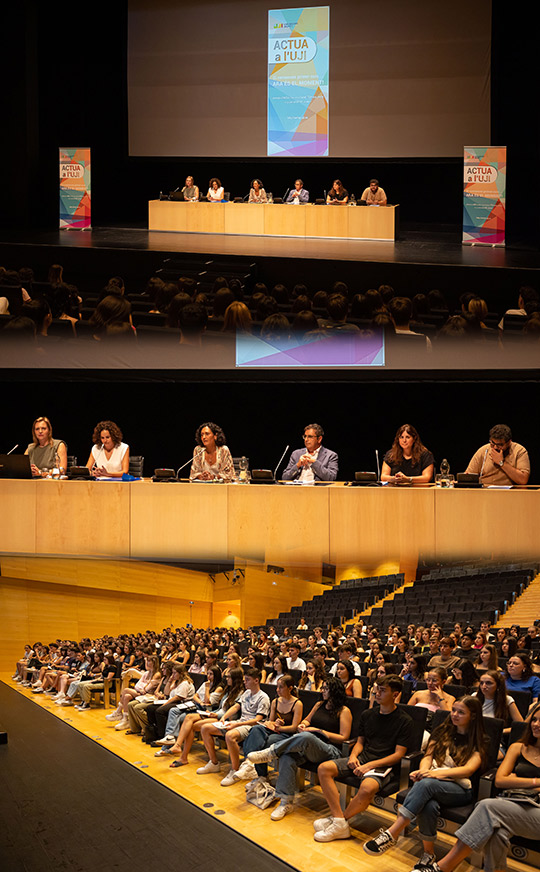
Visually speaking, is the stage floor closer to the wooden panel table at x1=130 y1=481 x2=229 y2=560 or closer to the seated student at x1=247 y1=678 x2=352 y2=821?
the wooden panel table at x1=130 y1=481 x2=229 y2=560

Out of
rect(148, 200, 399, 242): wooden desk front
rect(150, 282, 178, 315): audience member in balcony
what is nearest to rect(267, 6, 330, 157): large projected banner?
rect(148, 200, 399, 242): wooden desk front

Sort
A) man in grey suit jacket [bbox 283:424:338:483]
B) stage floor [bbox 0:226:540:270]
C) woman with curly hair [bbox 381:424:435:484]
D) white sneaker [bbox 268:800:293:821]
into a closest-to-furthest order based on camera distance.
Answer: white sneaker [bbox 268:800:293:821], woman with curly hair [bbox 381:424:435:484], man in grey suit jacket [bbox 283:424:338:483], stage floor [bbox 0:226:540:270]

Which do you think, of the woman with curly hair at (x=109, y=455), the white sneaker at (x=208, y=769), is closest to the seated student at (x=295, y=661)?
the white sneaker at (x=208, y=769)

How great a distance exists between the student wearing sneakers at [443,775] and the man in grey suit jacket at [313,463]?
7.45 feet

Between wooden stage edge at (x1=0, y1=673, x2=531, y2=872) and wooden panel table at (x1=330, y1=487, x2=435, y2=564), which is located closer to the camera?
wooden stage edge at (x1=0, y1=673, x2=531, y2=872)

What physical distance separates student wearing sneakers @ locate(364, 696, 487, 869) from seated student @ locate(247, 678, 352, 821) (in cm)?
60

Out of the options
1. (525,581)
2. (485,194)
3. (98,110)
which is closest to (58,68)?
(98,110)

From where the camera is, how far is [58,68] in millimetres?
14594

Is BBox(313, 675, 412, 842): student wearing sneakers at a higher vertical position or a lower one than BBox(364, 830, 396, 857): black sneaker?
higher

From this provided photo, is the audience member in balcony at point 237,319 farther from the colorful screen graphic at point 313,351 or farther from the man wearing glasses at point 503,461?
the man wearing glasses at point 503,461

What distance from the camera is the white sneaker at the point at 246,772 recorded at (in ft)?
15.5

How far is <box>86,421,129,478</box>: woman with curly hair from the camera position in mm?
5797

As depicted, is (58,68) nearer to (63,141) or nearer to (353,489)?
(63,141)

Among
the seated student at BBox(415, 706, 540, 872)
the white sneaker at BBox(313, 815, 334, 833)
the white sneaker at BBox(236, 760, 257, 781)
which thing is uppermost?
the seated student at BBox(415, 706, 540, 872)
